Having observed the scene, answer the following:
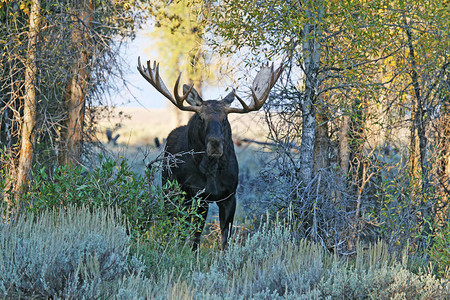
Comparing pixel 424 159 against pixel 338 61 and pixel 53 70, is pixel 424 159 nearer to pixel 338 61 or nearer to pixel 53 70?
pixel 338 61

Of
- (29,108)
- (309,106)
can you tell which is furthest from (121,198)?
(309,106)

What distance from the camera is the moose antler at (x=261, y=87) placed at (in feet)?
26.8

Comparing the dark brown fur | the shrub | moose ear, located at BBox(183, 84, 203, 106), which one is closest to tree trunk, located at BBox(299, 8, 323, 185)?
the dark brown fur

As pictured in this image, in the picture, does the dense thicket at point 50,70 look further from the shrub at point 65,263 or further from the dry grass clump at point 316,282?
the dry grass clump at point 316,282

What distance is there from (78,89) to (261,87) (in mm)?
3011

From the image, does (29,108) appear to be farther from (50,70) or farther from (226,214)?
(226,214)

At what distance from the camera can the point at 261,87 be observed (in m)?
8.55

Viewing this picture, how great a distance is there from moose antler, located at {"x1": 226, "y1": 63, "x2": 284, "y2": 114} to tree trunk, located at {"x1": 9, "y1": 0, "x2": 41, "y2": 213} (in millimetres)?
3073

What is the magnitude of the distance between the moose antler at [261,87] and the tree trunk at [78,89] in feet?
8.51

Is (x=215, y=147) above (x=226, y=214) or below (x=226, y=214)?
above

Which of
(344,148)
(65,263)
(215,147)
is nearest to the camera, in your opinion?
(65,263)

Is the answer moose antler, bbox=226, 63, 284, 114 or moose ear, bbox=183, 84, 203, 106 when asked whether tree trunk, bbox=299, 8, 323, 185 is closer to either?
moose antler, bbox=226, 63, 284, 114

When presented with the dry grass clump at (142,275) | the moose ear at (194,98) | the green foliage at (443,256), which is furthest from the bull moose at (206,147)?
the green foliage at (443,256)

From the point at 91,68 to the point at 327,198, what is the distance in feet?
13.5
